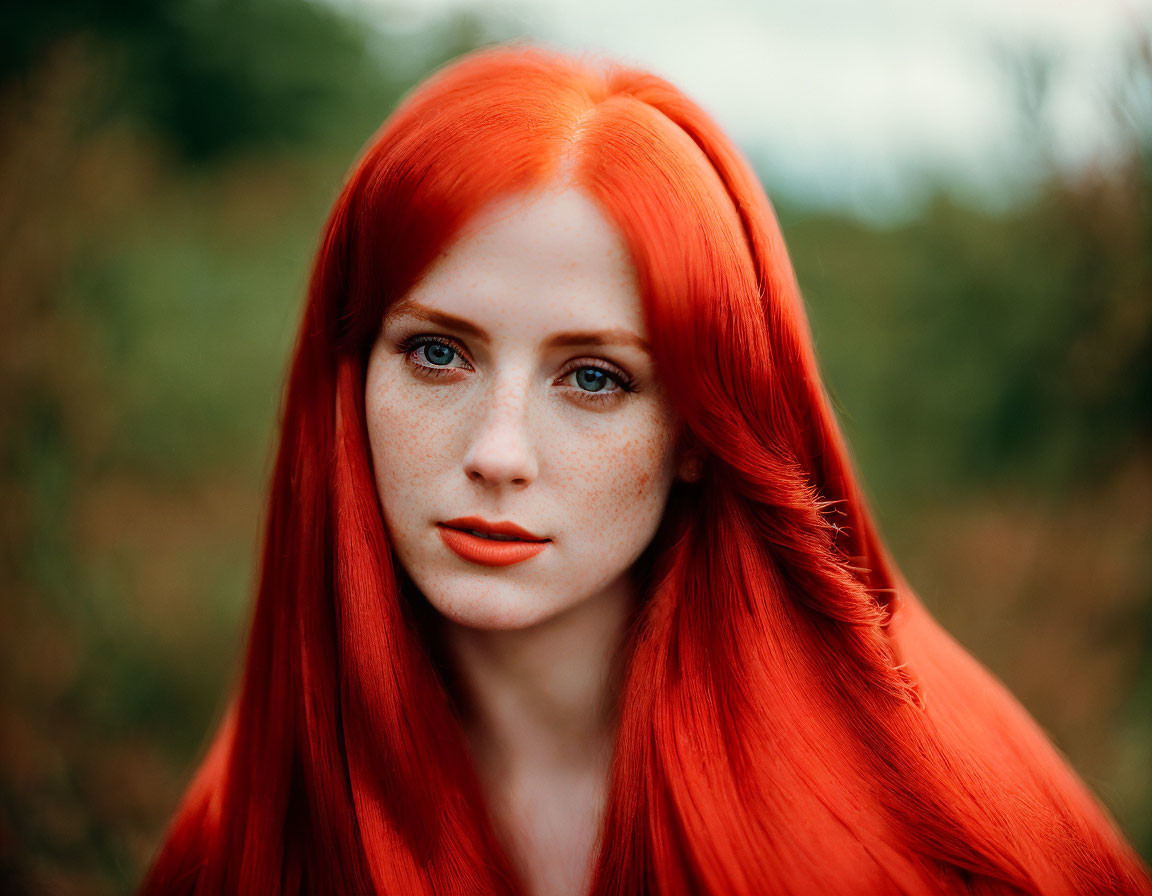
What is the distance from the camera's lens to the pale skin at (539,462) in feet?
3.34

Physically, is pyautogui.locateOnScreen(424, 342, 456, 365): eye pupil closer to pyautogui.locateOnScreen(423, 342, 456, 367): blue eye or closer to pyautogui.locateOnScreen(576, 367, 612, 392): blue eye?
pyautogui.locateOnScreen(423, 342, 456, 367): blue eye

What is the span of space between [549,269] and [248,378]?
6.75 ft

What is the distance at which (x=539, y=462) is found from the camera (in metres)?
1.04

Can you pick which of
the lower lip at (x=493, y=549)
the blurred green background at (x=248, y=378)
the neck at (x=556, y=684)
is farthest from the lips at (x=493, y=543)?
the blurred green background at (x=248, y=378)

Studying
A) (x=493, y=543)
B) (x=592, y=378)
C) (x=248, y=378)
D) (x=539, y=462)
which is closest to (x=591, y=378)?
(x=592, y=378)

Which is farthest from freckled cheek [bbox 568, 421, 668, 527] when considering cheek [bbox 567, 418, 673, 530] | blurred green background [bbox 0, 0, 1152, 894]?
blurred green background [bbox 0, 0, 1152, 894]

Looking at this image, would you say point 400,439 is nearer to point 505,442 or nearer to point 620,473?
point 505,442

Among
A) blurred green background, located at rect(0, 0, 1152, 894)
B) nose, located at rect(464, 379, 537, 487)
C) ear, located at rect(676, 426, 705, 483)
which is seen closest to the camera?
nose, located at rect(464, 379, 537, 487)

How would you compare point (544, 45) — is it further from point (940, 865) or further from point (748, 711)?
point (940, 865)

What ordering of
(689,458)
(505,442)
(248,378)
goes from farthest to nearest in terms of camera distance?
(248,378) < (689,458) < (505,442)

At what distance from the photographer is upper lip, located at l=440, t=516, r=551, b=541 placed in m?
1.05

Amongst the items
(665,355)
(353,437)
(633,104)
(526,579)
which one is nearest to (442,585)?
(526,579)

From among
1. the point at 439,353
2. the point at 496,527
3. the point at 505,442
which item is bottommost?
the point at 496,527

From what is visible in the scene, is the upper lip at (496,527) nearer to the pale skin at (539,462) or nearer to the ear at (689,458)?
the pale skin at (539,462)
